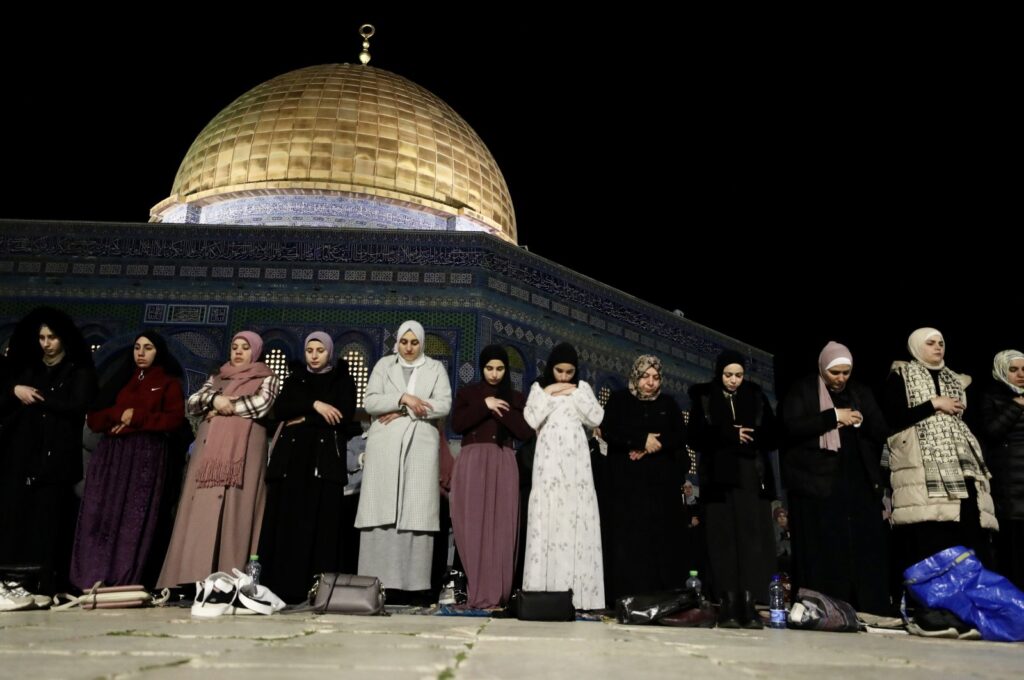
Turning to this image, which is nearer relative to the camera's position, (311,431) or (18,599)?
(18,599)

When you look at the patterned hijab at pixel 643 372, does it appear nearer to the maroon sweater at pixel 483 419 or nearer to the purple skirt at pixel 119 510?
the maroon sweater at pixel 483 419

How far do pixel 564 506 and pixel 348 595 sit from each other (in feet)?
3.98

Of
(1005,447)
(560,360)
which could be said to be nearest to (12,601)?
(560,360)

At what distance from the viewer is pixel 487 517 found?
4.61 m

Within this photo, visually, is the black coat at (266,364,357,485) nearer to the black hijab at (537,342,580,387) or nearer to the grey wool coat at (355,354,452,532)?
the grey wool coat at (355,354,452,532)

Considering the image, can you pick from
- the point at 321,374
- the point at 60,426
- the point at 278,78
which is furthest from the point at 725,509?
the point at 278,78

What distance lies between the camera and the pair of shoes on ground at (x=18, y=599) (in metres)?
3.74

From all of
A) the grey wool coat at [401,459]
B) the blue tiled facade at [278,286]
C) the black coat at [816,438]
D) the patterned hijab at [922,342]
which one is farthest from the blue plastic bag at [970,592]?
the blue tiled facade at [278,286]

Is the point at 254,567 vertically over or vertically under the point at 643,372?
under

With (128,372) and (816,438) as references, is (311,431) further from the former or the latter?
(816,438)

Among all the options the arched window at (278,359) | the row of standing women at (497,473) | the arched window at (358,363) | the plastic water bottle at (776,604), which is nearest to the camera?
the plastic water bottle at (776,604)

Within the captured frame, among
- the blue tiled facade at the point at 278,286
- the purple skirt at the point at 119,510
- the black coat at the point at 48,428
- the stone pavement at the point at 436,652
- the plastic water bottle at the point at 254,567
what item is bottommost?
the stone pavement at the point at 436,652

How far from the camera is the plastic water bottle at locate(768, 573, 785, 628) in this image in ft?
13.5

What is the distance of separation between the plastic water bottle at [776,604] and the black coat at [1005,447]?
1445 millimetres
